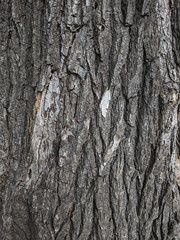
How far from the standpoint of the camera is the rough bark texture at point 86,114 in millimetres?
1426

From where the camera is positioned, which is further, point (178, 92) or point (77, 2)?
point (178, 92)

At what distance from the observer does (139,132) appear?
4.94 feet

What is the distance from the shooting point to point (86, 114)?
4.75 ft

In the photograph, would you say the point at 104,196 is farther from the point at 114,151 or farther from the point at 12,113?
the point at 12,113

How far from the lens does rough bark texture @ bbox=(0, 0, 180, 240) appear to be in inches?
56.1

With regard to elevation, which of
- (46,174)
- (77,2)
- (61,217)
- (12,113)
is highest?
(77,2)

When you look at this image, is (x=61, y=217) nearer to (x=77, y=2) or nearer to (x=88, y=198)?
(x=88, y=198)

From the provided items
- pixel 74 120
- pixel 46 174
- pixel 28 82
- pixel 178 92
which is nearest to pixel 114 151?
pixel 74 120

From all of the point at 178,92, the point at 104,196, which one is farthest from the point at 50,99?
the point at 178,92

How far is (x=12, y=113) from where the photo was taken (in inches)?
60.2

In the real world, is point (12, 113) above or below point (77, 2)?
below

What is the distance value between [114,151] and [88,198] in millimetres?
348

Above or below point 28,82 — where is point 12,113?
below

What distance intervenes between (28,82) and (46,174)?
2.02 feet
